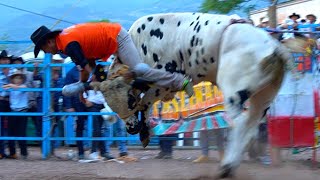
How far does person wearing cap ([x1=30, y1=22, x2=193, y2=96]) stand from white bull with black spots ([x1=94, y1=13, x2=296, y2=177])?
142mm

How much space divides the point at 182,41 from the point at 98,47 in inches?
36.9

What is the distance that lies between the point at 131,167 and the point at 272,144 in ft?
6.53

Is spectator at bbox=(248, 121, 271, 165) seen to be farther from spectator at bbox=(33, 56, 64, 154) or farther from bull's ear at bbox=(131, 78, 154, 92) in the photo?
spectator at bbox=(33, 56, 64, 154)

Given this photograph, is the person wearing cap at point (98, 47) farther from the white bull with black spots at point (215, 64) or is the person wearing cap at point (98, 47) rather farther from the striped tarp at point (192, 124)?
the striped tarp at point (192, 124)

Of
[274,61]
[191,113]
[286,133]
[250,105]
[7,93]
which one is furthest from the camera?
[7,93]

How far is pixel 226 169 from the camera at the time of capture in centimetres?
595

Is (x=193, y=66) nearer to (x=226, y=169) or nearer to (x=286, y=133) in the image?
(x=226, y=169)

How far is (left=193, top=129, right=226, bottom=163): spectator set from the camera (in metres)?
8.93

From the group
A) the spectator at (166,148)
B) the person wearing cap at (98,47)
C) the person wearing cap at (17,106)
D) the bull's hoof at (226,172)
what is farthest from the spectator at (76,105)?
the bull's hoof at (226,172)

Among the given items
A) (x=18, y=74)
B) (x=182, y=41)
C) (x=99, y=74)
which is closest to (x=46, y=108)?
(x=18, y=74)

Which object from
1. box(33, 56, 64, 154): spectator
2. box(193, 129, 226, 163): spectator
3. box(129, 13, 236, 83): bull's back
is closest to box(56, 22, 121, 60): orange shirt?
box(129, 13, 236, 83): bull's back

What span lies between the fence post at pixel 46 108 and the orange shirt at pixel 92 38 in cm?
340

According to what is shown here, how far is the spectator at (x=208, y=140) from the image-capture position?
8930 mm

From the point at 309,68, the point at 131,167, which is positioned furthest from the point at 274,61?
the point at 131,167
